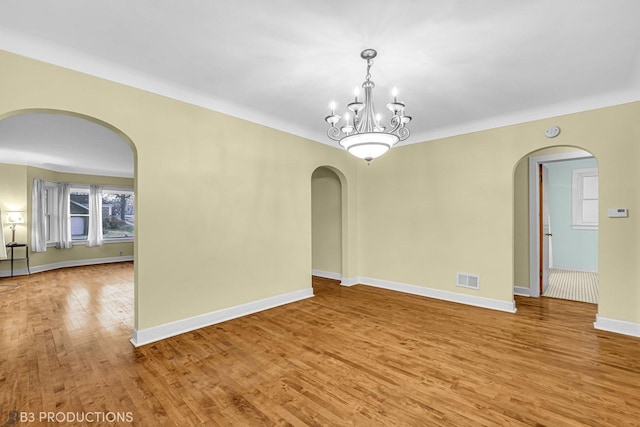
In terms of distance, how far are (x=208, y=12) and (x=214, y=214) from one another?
2.18m

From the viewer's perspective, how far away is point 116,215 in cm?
920

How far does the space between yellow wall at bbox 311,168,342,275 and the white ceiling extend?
2708 millimetres

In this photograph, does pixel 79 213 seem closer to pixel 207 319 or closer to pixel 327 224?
pixel 327 224

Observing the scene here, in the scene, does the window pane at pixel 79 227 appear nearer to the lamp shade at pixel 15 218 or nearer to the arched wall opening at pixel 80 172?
the arched wall opening at pixel 80 172

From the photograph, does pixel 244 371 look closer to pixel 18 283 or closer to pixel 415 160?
pixel 415 160

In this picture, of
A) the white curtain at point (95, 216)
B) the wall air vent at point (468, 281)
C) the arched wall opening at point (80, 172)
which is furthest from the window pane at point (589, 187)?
the white curtain at point (95, 216)

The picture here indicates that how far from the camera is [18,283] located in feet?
19.6

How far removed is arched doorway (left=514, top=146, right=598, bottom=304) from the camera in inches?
190

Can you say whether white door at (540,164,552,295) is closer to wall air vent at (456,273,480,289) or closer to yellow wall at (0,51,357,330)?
wall air vent at (456,273,480,289)

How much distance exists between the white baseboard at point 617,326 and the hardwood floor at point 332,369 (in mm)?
150

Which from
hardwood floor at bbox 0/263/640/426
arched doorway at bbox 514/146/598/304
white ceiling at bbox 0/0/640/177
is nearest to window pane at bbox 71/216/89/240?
hardwood floor at bbox 0/263/640/426

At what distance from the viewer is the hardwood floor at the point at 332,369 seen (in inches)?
77.5

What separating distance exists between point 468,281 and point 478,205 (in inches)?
46.1

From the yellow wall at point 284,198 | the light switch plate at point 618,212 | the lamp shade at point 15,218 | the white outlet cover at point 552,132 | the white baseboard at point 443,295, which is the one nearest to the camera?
the yellow wall at point 284,198
